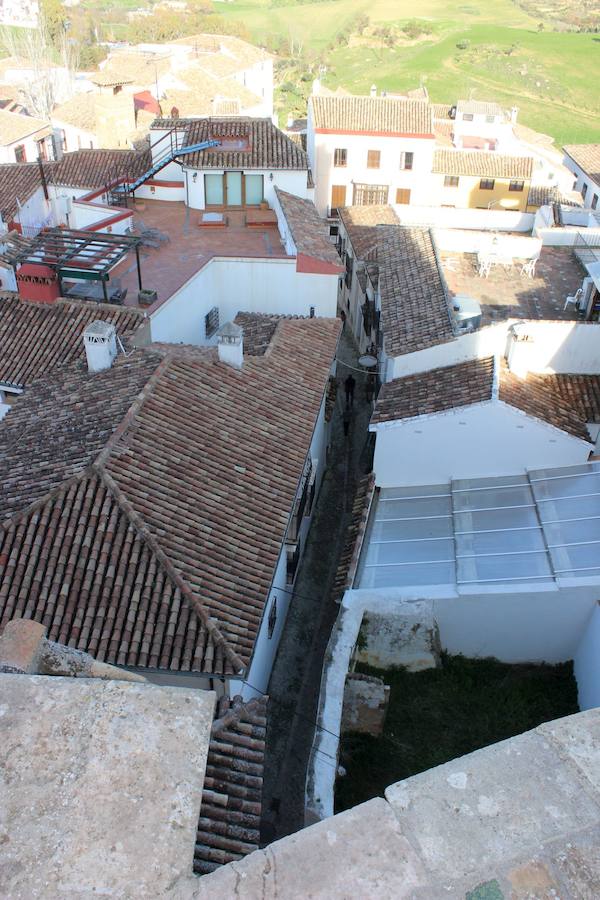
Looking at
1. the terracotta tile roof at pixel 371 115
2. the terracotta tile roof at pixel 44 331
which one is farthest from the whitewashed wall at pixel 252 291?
the terracotta tile roof at pixel 371 115

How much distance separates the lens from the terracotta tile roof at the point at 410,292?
722 inches

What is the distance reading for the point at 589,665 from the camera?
44.2ft

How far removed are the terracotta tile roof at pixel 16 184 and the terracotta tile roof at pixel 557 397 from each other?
2294 cm

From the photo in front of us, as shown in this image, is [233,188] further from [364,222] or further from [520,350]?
[520,350]

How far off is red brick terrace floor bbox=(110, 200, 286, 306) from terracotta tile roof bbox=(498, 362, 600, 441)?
34.1 ft

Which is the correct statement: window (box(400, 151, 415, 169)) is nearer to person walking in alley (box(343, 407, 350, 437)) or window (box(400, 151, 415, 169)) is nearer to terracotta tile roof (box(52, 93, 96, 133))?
person walking in alley (box(343, 407, 350, 437))

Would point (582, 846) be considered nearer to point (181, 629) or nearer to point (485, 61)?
point (181, 629)

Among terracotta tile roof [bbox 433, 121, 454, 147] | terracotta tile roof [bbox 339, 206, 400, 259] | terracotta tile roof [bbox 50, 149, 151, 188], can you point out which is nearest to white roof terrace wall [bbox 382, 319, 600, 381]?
terracotta tile roof [bbox 339, 206, 400, 259]

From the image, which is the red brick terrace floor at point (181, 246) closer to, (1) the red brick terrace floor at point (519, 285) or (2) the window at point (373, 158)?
(1) the red brick terrace floor at point (519, 285)

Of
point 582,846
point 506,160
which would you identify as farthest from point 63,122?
point 582,846

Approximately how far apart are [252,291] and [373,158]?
755 inches

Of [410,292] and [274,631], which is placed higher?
[410,292]

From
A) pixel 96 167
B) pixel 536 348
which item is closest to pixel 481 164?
pixel 96 167

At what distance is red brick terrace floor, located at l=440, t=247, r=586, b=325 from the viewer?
20266 millimetres
